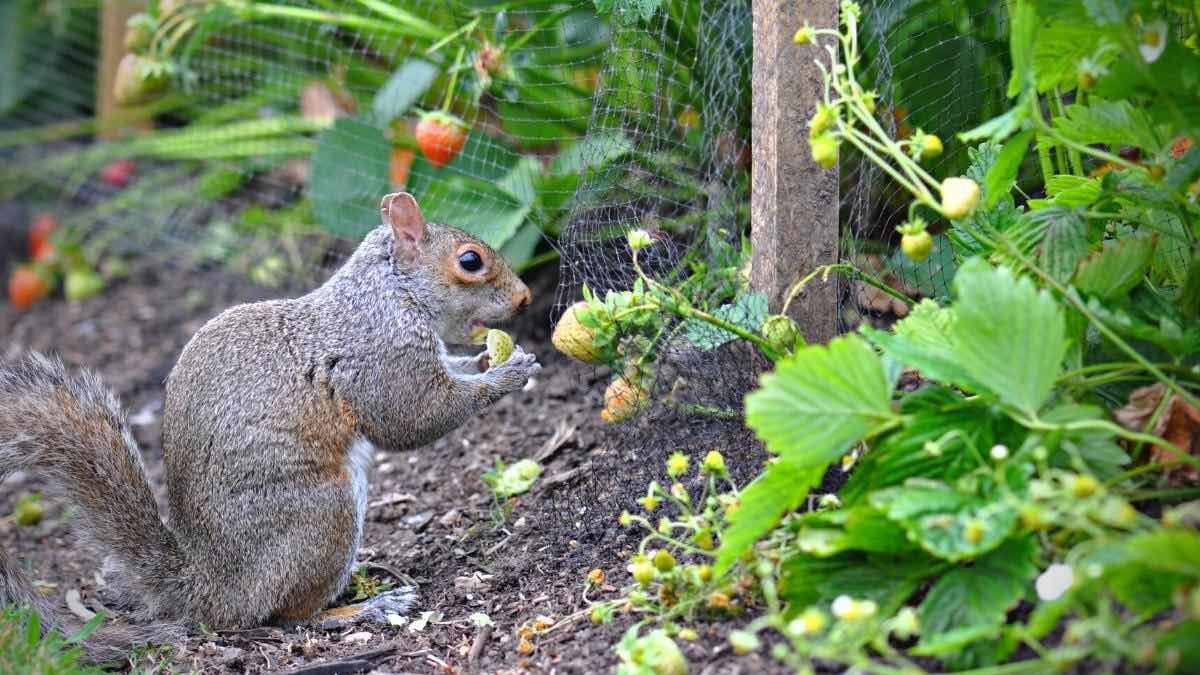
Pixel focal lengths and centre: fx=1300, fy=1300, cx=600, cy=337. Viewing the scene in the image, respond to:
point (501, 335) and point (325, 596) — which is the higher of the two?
point (501, 335)

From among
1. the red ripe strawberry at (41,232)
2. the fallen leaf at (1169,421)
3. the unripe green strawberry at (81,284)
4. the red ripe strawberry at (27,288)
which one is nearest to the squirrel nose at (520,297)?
the fallen leaf at (1169,421)

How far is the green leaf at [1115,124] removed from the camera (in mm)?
2158

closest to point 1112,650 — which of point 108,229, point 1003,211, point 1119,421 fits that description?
point 1119,421

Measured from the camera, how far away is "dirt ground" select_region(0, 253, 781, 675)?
2506 mm

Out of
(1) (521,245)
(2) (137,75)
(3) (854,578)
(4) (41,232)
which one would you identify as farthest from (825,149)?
(4) (41,232)

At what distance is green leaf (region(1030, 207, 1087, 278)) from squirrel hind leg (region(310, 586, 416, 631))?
1.53 meters

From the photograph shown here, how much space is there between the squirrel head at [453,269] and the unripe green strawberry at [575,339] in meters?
0.39

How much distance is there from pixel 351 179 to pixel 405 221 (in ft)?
3.17

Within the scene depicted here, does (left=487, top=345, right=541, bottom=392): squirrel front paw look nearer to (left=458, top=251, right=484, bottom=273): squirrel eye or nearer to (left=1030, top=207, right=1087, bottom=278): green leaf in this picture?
(left=458, top=251, right=484, bottom=273): squirrel eye

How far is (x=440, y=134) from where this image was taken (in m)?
3.44

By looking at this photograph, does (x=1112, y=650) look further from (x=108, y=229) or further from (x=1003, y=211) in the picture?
(x=108, y=229)

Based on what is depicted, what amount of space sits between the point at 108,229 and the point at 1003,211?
4577 mm

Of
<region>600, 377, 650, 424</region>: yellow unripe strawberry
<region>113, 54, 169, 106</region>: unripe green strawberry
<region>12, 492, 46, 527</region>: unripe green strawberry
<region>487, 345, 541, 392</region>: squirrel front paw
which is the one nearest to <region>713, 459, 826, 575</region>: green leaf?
<region>600, 377, 650, 424</region>: yellow unripe strawberry

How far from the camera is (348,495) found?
283cm
